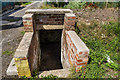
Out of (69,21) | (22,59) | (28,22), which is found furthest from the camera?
(69,21)

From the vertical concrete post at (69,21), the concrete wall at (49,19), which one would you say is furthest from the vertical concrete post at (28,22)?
the vertical concrete post at (69,21)

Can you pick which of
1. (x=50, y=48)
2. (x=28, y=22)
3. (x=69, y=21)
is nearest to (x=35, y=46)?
(x=28, y=22)

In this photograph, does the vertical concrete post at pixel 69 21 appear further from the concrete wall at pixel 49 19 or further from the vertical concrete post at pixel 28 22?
the vertical concrete post at pixel 28 22

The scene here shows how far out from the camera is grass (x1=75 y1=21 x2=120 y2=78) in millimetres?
2441

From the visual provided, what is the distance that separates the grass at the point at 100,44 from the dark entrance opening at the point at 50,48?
2343 millimetres

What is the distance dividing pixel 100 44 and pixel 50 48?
3.93m

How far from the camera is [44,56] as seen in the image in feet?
19.7

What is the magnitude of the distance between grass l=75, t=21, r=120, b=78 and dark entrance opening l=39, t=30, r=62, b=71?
234cm

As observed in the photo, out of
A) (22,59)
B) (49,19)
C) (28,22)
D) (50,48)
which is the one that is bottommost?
(50,48)

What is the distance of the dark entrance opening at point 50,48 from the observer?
539 cm

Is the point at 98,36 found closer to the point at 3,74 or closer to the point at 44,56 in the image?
the point at 44,56

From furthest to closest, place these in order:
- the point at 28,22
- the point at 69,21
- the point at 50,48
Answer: the point at 50,48 → the point at 69,21 → the point at 28,22

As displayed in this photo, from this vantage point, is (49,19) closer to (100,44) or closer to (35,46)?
(35,46)

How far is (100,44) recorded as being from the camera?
368cm
